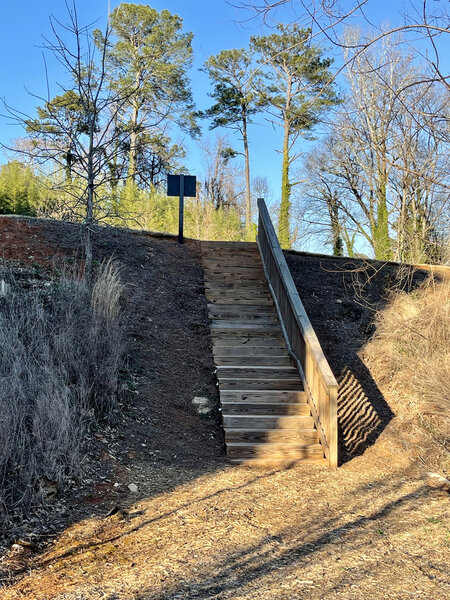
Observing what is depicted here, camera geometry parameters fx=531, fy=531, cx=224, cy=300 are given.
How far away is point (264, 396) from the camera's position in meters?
6.08

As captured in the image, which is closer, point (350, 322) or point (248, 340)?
point (248, 340)

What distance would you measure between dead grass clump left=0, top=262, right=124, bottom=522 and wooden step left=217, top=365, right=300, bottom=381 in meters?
1.31

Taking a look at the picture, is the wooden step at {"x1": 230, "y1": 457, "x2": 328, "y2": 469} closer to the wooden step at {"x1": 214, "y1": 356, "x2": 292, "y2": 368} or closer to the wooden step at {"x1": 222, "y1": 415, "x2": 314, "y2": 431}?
the wooden step at {"x1": 222, "y1": 415, "x2": 314, "y2": 431}

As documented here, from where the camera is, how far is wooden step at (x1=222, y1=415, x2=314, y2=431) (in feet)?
18.4

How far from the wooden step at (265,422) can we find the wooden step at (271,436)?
83 mm

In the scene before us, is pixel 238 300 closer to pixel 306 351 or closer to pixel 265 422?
pixel 306 351

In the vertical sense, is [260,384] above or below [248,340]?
below

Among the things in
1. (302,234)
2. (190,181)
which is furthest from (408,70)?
(302,234)

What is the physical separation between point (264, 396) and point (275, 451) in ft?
2.87

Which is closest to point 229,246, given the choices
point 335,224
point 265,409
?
point 265,409

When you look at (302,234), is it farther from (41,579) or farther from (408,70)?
(41,579)

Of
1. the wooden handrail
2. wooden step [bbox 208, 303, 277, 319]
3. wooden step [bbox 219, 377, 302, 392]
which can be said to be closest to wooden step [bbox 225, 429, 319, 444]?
the wooden handrail

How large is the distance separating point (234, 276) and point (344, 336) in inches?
87.6

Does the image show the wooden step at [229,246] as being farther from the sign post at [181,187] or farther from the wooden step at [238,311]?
the wooden step at [238,311]
